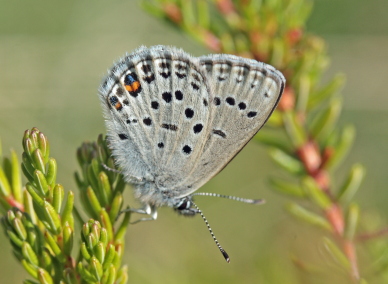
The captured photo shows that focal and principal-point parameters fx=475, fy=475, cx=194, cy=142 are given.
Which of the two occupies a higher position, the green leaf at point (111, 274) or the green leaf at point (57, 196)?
the green leaf at point (57, 196)

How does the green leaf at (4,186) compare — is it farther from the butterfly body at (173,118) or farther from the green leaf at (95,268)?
the butterfly body at (173,118)

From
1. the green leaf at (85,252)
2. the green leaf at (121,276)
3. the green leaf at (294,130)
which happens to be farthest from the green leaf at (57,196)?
the green leaf at (294,130)

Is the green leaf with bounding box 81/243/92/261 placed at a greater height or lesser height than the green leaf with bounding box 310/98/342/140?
lesser

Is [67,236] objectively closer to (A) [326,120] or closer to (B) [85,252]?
(B) [85,252]

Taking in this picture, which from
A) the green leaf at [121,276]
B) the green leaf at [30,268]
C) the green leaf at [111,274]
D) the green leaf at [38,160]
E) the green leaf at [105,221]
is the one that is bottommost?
the green leaf at [121,276]

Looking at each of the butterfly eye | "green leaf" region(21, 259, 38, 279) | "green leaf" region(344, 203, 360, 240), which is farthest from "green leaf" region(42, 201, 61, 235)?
the butterfly eye

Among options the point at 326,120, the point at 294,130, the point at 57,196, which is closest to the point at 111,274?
the point at 57,196

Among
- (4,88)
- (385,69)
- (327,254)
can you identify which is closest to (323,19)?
(385,69)

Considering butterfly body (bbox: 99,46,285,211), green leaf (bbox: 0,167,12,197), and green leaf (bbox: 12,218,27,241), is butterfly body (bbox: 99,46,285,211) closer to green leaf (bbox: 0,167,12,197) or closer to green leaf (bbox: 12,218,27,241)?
green leaf (bbox: 0,167,12,197)
